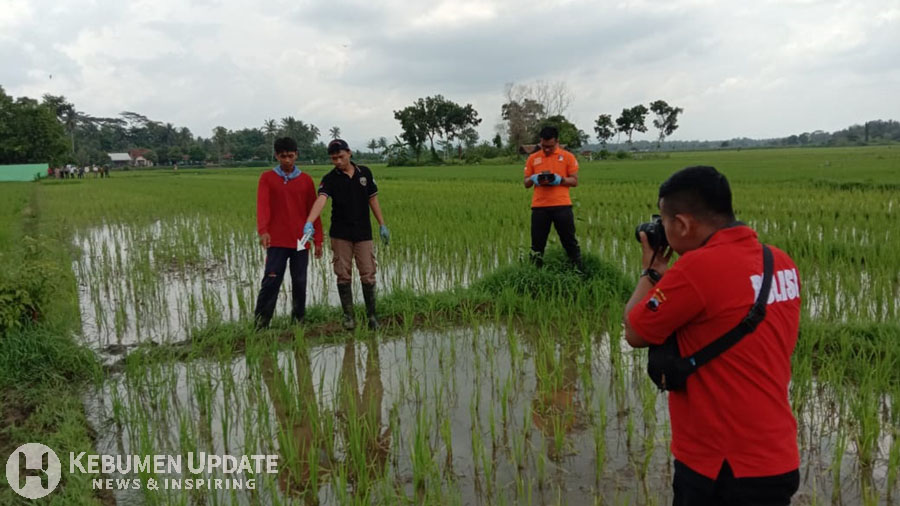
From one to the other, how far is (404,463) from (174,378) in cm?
172

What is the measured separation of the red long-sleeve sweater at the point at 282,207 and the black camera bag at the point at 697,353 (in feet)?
11.2

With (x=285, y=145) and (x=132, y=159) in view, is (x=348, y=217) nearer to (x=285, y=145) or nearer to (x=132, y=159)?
(x=285, y=145)

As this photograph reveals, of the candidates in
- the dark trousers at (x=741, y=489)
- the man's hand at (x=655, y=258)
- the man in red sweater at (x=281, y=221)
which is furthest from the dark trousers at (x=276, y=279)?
the dark trousers at (x=741, y=489)

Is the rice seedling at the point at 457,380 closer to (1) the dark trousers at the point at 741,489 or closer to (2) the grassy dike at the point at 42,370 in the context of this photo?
(2) the grassy dike at the point at 42,370

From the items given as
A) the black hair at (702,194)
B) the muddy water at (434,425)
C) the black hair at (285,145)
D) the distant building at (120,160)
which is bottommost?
the muddy water at (434,425)

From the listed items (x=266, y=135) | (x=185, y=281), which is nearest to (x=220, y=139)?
(x=266, y=135)

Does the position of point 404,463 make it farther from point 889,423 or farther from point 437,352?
point 889,423

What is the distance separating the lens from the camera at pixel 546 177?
4.96 m

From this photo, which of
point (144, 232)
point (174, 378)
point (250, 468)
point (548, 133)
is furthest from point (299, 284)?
point (144, 232)

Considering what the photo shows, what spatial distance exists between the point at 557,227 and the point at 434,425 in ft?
9.00

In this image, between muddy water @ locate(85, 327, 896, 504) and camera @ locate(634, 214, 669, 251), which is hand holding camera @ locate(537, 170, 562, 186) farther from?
camera @ locate(634, 214, 669, 251)

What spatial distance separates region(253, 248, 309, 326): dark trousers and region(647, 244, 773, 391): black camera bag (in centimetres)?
344

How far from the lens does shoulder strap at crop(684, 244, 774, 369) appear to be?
129cm

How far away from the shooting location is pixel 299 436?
2.84m
